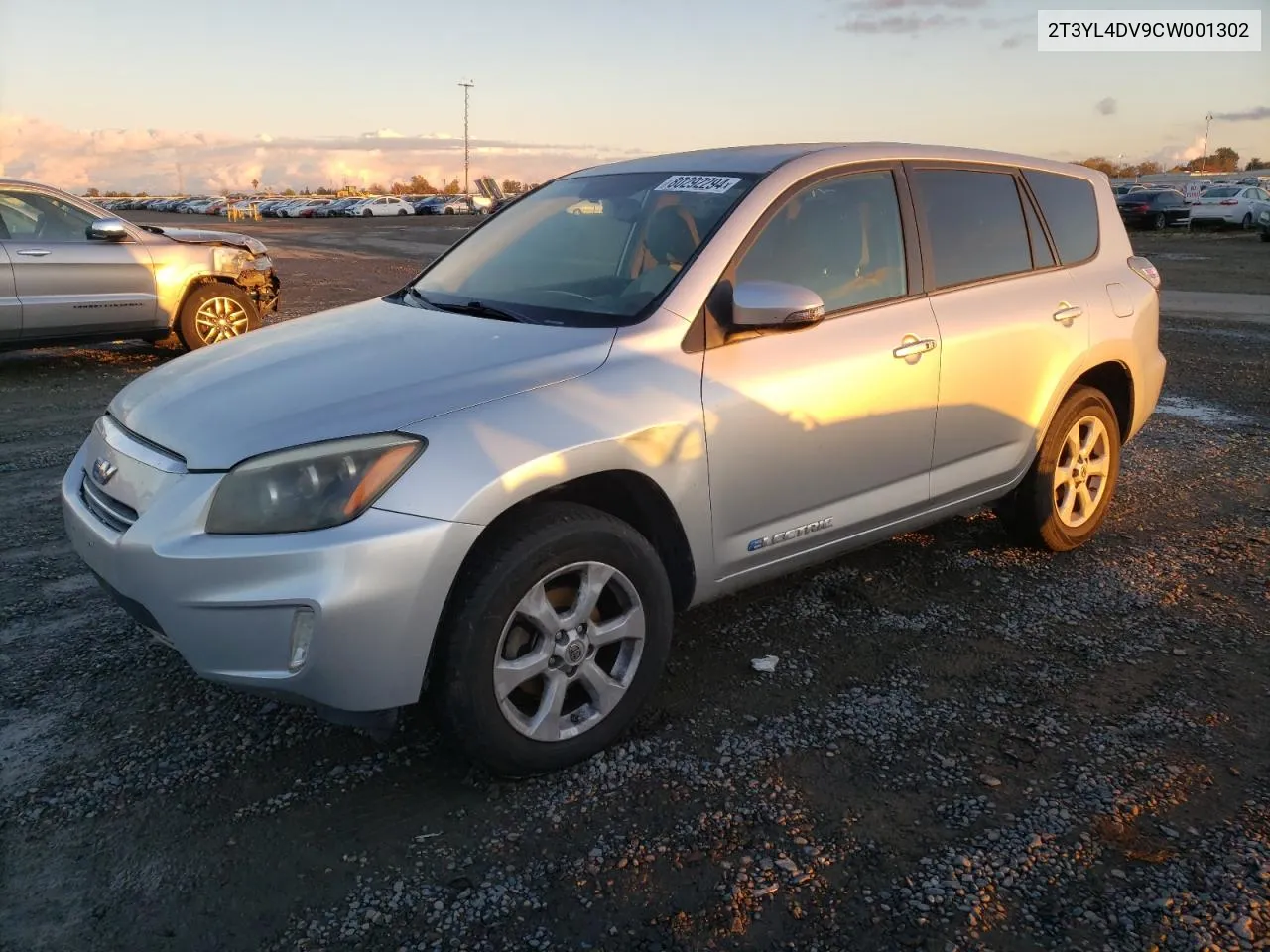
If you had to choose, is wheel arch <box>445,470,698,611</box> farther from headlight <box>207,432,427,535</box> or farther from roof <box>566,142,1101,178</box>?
roof <box>566,142,1101,178</box>

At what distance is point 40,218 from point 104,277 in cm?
67

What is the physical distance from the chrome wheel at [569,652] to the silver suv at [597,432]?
10 millimetres

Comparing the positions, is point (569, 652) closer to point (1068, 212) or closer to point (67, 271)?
point (1068, 212)

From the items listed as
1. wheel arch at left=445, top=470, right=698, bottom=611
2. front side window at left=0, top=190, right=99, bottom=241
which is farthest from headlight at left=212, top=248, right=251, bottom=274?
wheel arch at left=445, top=470, right=698, bottom=611

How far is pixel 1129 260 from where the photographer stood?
483cm

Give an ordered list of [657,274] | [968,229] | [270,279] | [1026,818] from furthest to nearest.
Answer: [270,279] < [968,229] < [657,274] < [1026,818]

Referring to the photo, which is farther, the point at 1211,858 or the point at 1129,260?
the point at 1129,260

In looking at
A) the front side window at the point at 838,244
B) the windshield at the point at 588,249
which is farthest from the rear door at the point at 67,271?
the front side window at the point at 838,244

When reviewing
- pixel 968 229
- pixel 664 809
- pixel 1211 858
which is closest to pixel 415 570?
pixel 664 809

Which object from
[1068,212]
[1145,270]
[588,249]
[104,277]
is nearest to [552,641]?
[588,249]

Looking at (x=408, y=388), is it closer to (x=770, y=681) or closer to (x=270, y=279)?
(x=770, y=681)

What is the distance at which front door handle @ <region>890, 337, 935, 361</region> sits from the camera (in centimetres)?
361

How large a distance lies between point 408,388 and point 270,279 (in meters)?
8.60

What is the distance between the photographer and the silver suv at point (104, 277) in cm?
844
